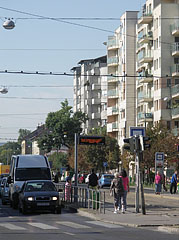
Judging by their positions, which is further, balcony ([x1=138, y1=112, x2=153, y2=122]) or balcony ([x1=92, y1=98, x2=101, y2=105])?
balcony ([x1=92, y1=98, x2=101, y2=105])

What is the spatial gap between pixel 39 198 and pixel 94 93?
109m

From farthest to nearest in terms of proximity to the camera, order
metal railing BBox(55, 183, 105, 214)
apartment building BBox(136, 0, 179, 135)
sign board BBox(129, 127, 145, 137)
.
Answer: apartment building BBox(136, 0, 179, 135) < metal railing BBox(55, 183, 105, 214) < sign board BBox(129, 127, 145, 137)

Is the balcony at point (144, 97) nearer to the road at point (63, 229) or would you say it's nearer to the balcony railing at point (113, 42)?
the balcony railing at point (113, 42)

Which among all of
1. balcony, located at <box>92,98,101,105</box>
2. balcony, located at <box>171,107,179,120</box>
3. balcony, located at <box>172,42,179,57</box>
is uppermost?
Result: balcony, located at <box>92,98,101,105</box>

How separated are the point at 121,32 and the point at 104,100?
27.5 meters

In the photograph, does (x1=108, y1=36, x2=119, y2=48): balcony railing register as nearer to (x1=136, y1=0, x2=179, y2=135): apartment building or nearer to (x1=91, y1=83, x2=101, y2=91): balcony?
(x1=136, y1=0, x2=179, y2=135): apartment building

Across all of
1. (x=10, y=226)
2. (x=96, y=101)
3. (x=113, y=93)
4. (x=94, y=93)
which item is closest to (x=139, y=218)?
(x=10, y=226)

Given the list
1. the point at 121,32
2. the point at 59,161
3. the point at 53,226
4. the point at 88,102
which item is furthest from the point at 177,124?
the point at 53,226

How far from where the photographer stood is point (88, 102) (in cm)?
14112

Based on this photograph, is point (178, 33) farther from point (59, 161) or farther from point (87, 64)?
point (87, 64)

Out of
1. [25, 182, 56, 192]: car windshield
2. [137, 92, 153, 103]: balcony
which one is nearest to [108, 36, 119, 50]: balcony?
[137, 92, 153, 103]: balcony

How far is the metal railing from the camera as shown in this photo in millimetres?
29734

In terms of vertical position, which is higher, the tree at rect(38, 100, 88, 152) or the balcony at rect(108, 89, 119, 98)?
the balcony at rect(108, 89, 119, 98)

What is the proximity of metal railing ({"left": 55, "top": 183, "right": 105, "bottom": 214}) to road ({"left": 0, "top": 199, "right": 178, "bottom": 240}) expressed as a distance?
1.24 m
